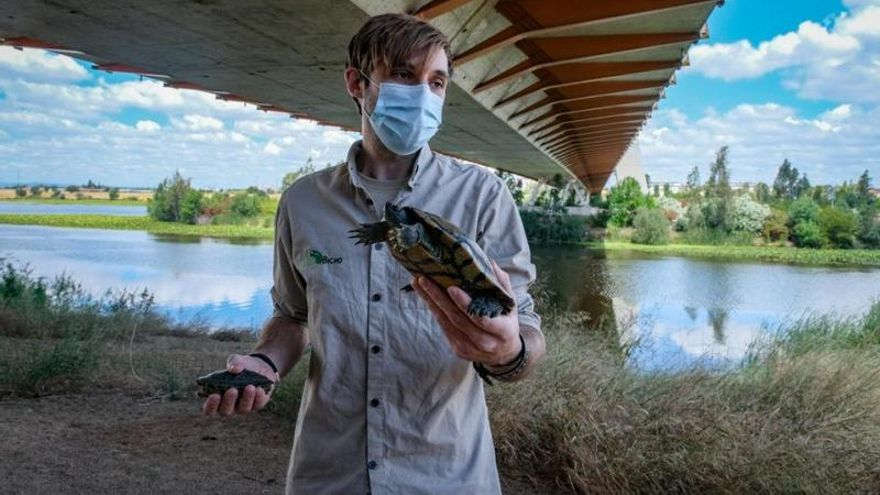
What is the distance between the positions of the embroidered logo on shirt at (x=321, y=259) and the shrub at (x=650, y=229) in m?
45.4

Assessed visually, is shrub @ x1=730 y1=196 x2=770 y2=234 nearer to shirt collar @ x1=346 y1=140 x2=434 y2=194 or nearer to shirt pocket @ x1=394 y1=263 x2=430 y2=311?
shirt collar @ x1=346 y1=140 x2=434 y2=194

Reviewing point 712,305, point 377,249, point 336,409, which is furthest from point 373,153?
point 712,305

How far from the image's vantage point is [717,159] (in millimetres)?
52344

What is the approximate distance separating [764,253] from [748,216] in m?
4.88

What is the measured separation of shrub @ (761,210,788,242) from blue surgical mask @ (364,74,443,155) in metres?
44.7

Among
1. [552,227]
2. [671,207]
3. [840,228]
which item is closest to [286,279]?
[552,227]

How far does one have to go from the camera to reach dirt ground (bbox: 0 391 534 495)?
4695mm

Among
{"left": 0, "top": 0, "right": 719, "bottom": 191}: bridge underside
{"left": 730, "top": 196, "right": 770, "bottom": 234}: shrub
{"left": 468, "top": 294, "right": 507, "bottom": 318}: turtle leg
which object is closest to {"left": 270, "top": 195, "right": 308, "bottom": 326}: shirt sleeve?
{"left": 468, "top": 294, "right": 507, "bottom": 318}: turtle leg

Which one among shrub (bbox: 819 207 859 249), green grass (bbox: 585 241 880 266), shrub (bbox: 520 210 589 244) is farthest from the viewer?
shrub (bbox: 819 207 859 249)

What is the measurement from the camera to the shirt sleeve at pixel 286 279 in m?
1.95

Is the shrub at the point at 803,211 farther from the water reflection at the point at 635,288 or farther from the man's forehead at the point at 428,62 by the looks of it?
the man's forehead at the point at 428,62

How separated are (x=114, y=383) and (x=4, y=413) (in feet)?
3.76

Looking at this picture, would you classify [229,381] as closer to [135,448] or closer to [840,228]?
[135,448]

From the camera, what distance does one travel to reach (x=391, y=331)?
67.7 inches
